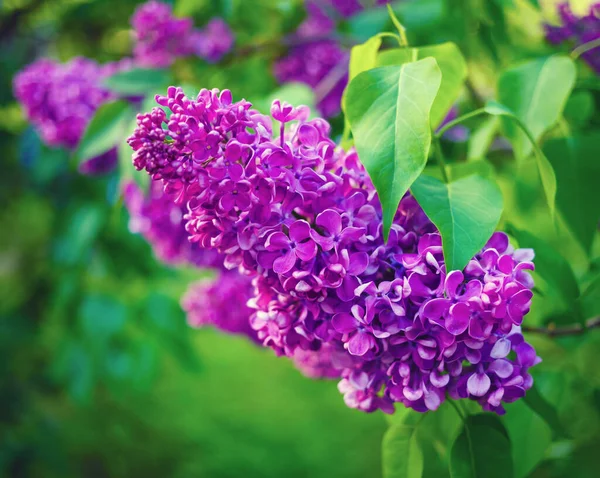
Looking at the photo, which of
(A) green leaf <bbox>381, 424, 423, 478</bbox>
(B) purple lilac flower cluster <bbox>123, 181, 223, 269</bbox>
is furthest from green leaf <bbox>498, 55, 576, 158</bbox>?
(B) purple lilac flower cluster <bbox>123, 181, 223, 269</bbox>

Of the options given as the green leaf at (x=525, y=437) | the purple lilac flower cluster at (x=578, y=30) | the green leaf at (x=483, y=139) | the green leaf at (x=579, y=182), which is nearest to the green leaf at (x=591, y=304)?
the green leaf at (x=579, y=182)

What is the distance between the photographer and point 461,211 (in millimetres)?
841

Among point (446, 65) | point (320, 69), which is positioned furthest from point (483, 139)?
point (320, 69)

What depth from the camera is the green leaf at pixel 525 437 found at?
47.3 inches

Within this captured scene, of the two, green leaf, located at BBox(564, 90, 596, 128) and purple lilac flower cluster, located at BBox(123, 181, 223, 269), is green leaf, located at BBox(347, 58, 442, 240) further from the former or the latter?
purple lilac flower cluster, located at BBox(123, 181, 223, 269)

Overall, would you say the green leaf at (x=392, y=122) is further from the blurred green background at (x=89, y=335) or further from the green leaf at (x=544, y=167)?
the blurred green background at (x=89, y=335)

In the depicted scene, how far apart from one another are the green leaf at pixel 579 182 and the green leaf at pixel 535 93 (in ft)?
0.21

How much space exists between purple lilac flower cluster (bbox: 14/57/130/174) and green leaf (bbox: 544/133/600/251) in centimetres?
131

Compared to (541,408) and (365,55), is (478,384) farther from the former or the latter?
(365,55)

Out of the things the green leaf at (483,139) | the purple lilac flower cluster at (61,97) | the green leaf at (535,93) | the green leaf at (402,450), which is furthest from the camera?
the purple lilac flower cluster at (61,97)

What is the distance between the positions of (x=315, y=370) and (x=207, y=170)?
0.58m

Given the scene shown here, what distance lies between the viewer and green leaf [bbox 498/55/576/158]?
1.12m

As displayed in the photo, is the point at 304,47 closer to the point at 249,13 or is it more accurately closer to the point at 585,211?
the point at 249,13

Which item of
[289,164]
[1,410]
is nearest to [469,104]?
[289,164]
